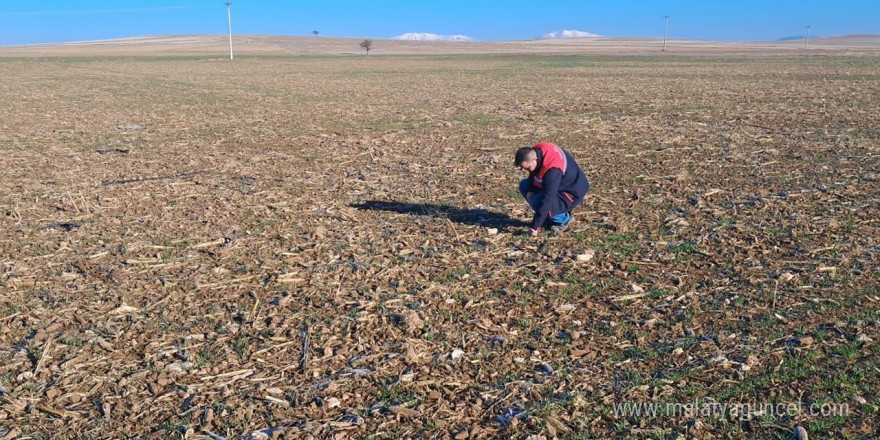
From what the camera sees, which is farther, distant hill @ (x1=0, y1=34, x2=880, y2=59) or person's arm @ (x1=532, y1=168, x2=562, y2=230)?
distant hill @ (x1=0, y1=34, x2=880, y2=59)

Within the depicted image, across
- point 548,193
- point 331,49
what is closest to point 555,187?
point 548,193

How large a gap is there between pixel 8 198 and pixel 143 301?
16.5ft

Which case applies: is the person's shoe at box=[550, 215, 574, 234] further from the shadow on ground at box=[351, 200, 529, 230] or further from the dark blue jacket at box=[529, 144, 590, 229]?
the shadow on ground at box=[351, 200, 529, 230]

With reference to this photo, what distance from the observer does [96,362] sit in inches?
193

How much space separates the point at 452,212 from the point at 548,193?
1716 millimetres

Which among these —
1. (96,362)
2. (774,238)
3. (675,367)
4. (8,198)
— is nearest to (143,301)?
(96,362)

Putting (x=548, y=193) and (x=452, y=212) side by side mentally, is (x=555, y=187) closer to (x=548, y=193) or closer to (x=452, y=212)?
(x=548, y=193)

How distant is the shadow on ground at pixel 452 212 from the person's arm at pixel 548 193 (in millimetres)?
630

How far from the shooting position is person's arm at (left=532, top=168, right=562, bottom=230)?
7348 millimetres

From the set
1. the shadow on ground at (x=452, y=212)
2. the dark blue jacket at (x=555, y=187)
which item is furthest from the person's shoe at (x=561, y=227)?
the shadow on ground at (x=452, y=212)

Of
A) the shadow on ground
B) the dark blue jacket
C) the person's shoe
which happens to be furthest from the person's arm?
the shadow on ground

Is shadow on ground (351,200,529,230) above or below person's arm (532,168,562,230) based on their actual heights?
below

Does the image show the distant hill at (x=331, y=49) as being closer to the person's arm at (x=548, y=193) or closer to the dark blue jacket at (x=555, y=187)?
the dark blue jacket at (x=555, y=187)

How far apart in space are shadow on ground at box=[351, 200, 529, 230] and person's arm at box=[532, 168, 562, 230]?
63 cm
